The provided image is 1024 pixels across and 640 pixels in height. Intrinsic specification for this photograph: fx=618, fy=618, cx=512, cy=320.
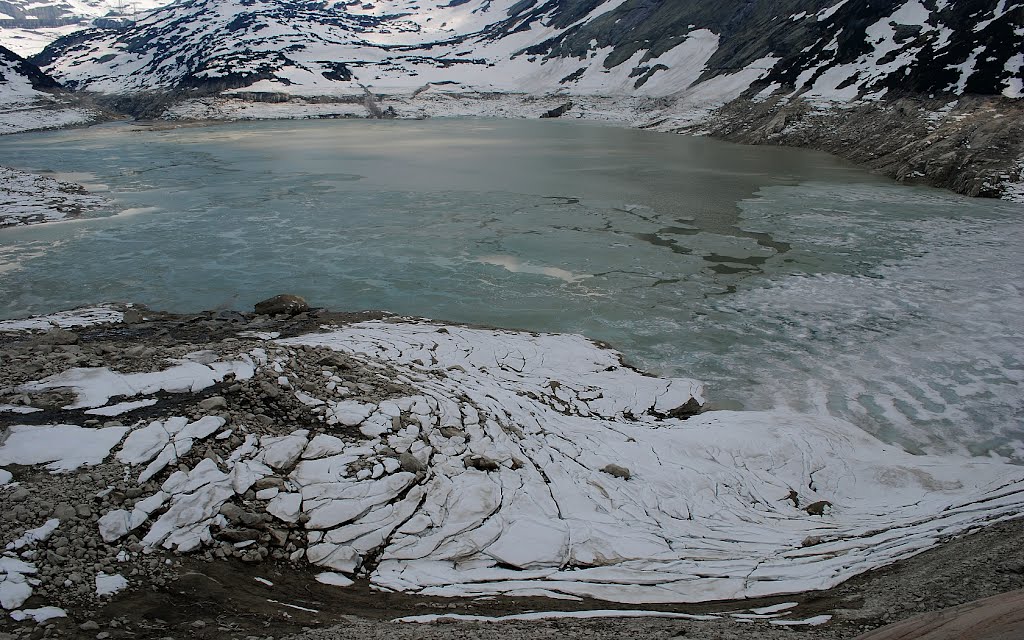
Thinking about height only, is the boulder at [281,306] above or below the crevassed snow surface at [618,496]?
above

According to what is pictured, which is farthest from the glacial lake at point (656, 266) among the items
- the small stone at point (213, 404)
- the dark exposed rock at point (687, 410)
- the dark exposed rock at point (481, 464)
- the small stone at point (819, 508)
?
the small stone at point (213, 404)

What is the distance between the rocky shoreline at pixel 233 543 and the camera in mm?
4289

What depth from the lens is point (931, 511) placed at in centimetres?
658

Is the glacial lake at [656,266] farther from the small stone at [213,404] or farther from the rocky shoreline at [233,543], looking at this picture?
the small stone at [213,404]

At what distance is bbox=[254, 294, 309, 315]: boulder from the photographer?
476 inches

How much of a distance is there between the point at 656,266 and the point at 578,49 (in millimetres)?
80279

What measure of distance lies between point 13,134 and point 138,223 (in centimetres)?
4867

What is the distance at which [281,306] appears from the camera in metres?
12.1

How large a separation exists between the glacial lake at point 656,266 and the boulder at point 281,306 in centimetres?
78

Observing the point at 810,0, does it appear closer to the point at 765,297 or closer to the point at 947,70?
the point at 947,70

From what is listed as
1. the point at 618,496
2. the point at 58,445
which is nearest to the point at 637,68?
the point at 618,496

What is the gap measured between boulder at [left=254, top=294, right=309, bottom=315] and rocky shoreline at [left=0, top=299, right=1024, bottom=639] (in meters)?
4.43

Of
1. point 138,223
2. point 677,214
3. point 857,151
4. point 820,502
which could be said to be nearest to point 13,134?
point 138,223

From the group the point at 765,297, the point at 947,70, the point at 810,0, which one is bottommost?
the point at 765,297
